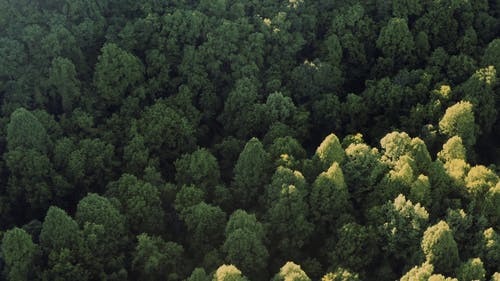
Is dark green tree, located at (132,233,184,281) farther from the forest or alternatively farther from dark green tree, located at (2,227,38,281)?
dark green tree, located at (2,227,38,281)

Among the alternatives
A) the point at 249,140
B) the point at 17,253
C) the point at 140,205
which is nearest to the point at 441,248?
the point at 249,140

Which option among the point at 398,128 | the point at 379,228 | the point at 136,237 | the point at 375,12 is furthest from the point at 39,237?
the point at 375,12

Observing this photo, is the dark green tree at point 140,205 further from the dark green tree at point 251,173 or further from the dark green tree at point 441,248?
the dark green tree at point 441,248

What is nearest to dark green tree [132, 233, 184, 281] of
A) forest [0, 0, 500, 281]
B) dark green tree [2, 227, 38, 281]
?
forest [0, 0, 500, 281]

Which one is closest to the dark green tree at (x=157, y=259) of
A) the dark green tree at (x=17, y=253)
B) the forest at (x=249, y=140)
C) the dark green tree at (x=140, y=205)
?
the forest at (x=249, y=140)

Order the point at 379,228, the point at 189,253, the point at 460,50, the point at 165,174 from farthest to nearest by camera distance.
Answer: the point at 460,50 → the point at 165,174 → the point at 189,253 → the point at 379,228

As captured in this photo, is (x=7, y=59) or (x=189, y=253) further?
(x=7, y=59)

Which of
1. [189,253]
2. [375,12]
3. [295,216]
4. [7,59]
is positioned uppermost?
[375,12]

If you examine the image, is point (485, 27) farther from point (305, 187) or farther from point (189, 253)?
point (189, 253)
